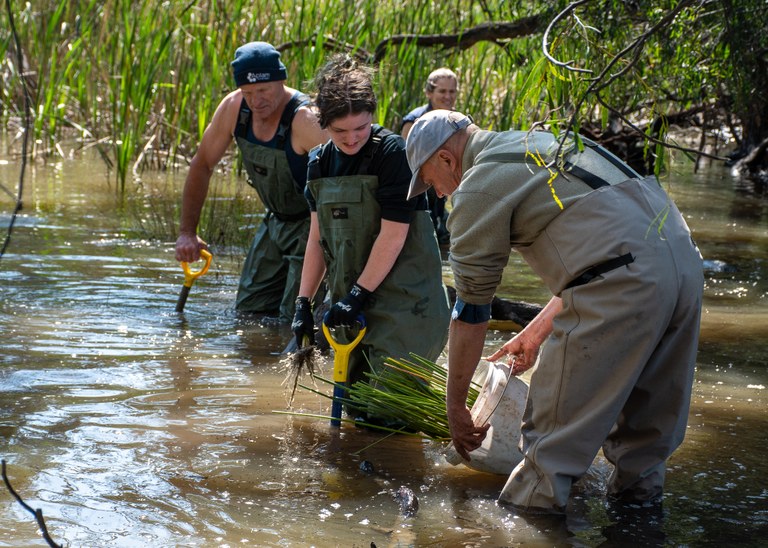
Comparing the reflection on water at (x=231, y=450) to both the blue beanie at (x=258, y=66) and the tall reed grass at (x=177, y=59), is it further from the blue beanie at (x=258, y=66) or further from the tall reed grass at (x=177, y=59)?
the tall reed grass at (x=177, y=59)

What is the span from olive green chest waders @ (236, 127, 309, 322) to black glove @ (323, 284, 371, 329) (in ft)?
5.50

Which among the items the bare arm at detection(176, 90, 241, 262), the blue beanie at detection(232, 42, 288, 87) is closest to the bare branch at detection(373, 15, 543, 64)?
the bare arm at detection(176, 90, 241, 262)

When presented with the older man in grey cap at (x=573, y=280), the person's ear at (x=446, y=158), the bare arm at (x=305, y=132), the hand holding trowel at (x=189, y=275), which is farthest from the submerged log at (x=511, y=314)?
the person's ear at (x=446, y=158)

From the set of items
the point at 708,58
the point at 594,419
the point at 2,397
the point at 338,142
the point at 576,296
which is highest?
the point at 708,58

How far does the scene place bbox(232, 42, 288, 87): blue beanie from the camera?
5.29 m

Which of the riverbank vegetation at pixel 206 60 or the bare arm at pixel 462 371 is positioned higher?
the riverbank vegetation at pixel 206 60

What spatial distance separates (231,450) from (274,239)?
2.19m

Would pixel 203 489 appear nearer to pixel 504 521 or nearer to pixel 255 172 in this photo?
pixel 504 521

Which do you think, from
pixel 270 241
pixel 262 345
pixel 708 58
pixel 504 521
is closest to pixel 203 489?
pixel 504 521

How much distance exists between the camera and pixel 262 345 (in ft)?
18.6

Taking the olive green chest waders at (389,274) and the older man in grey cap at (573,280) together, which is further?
the olive green chest waders at (389,274)

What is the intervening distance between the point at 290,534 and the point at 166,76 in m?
8.79

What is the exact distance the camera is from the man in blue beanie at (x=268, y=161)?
17.6 ft

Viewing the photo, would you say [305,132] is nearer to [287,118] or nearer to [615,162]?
[287,118]
